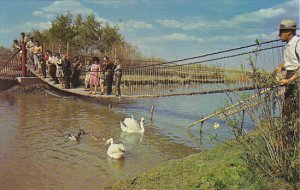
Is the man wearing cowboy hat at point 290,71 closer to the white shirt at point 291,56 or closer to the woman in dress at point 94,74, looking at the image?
the white shirt at point 291,56

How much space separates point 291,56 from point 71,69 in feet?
47.2

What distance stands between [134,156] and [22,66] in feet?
46.5

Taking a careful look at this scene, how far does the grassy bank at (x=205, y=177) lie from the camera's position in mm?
4445

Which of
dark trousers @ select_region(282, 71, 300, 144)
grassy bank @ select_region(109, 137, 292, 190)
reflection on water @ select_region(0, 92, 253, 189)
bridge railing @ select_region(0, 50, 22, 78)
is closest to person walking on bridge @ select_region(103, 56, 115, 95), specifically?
reflection on water @ select_region(0, 92, 253, 189)

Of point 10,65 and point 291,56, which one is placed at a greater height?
point 10,65

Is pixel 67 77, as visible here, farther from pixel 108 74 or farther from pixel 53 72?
pixel 108 74

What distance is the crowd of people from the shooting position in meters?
15.5

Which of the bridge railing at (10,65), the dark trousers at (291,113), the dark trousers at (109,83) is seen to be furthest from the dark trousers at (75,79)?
the dark trousers at (291,113)

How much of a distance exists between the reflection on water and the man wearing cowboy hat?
312 cm

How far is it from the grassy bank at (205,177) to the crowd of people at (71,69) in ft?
29.7

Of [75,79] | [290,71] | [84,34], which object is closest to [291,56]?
[290,71]

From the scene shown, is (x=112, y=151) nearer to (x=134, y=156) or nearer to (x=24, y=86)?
(x=134, y=156)

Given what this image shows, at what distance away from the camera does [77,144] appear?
877 cm

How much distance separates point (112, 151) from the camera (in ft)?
24.5
